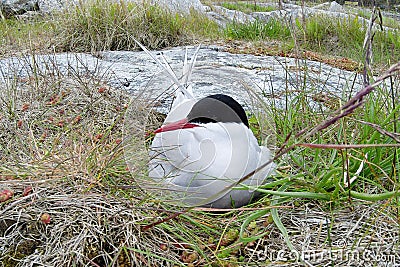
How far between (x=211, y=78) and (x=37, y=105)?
103cm

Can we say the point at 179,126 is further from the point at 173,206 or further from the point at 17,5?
the point at 17,5

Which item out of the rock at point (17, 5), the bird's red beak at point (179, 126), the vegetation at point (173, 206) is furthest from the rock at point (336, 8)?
the bird's red beak at point (179, 126)

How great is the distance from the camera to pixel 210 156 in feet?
5.40

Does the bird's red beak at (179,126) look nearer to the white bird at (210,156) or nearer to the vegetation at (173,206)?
the white bird at (210,156)

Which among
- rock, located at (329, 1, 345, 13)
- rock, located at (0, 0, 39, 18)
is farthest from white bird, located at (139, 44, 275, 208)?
rock, located at (0, 0, 39, 18)

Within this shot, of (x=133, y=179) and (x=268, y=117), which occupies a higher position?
(x=268, y=117)

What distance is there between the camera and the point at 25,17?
5906 millimetres

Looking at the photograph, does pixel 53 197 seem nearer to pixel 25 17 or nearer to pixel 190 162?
pixel 190 162

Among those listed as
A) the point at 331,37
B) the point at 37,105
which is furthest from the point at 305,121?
the point at 331,37

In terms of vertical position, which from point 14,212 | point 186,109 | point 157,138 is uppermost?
point 186,109

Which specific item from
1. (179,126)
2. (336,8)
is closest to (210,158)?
(179,126)

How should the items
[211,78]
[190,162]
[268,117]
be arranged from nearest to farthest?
[190,162] < [268,117] < [211,78]

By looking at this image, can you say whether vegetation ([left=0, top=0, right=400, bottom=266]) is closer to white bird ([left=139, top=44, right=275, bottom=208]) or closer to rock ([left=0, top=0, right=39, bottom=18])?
white bird ([left=139, top=44, right=275, bottom=208])

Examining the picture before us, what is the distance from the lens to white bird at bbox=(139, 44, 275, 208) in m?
1.63
